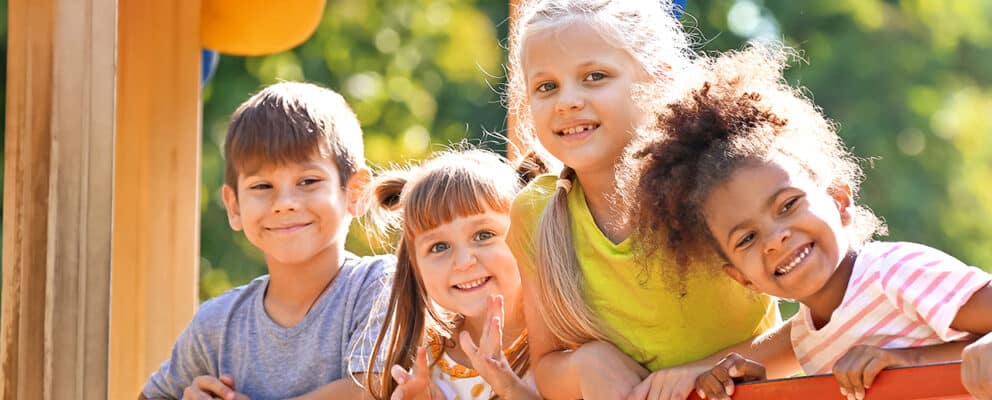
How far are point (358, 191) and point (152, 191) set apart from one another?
1.04 meters

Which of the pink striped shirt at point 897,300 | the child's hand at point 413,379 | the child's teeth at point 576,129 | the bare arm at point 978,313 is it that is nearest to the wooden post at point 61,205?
the child's hand at point 413,379

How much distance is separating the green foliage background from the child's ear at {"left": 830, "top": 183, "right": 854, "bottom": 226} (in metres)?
8.10

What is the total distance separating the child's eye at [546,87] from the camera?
3275mm

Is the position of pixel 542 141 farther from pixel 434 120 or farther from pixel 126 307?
pixel 434 120

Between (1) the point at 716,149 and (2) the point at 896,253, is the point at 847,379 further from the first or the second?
(1) the point at 716,149

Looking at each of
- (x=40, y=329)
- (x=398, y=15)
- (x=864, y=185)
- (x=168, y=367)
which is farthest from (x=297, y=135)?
(x=398, y=15)

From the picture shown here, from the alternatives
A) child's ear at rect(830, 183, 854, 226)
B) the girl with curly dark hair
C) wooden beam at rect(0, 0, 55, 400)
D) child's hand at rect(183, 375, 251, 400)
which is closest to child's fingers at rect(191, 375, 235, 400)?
child's hand at rect(183, 375, 251, 400)

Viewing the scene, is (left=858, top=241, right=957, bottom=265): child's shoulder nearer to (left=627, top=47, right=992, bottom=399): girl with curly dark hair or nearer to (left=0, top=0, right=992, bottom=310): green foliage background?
(left=627, top=47, right=992, bottom=399): girl with curly dark hair

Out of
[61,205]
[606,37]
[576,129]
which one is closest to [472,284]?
[576,129]

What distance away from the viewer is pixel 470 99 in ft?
40.1

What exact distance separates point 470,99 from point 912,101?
3.95 metres

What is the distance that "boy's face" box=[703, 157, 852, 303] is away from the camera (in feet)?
8.65

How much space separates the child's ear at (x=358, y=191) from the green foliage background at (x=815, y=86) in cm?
707

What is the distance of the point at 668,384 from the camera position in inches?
110
